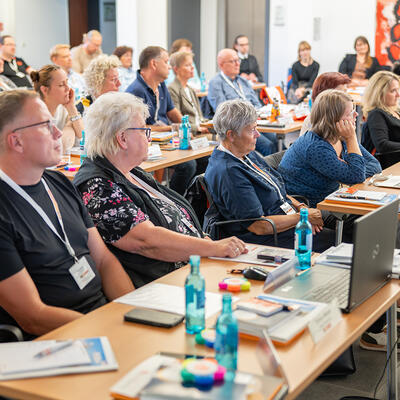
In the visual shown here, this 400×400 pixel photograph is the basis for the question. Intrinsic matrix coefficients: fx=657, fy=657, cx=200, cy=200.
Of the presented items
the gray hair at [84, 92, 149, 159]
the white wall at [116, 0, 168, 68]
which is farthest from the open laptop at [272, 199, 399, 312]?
the white wall at [116, 0, 168, 68]

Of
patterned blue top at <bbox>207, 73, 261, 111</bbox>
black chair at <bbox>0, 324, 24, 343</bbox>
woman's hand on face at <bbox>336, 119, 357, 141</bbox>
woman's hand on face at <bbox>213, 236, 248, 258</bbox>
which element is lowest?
black chair at <bbox>0, 324, 24, 343</bbox>

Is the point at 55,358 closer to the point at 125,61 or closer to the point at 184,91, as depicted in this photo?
the point at 184,91

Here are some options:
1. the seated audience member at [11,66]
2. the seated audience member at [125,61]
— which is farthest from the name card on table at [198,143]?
the seated audience member at [11,66]

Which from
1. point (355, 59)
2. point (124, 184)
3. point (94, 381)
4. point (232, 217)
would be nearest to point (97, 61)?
point (232, 217)

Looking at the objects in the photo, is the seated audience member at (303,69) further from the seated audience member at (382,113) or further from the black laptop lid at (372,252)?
the black laptop lid at (372,252)

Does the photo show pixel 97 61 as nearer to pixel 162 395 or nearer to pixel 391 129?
pixel 391 129

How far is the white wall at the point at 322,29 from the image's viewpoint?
1225 cm

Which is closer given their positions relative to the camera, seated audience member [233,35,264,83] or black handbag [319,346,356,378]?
black handbag [319,346,356,378]

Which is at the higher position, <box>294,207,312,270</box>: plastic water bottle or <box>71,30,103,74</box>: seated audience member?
<box>71,30,103,74</box>: seated audience member

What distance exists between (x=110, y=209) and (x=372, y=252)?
3.28 ft

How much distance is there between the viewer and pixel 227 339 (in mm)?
1574

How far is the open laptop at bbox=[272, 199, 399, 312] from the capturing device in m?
1.92

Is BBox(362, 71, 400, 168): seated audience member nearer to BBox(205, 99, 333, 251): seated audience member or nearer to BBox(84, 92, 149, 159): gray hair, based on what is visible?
BBox(205, 99, 333, 251): seated audience member

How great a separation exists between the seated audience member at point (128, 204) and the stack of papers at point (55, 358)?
79 centimetres
